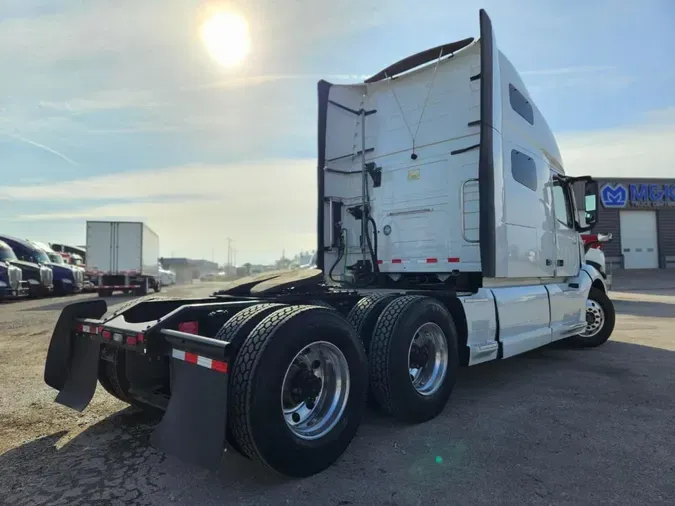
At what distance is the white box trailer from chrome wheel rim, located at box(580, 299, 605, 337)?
20033mm

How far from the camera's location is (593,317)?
7.76 meters

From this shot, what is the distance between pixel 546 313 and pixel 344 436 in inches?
154

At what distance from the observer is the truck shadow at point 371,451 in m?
2.84

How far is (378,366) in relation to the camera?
3826 mm

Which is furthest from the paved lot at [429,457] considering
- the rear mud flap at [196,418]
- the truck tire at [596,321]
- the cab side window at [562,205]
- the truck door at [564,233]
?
the cab side window at [562,205]

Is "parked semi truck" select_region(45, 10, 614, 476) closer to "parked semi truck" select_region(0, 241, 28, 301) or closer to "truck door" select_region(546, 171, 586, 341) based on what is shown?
"truck door" select_region(546, 171, 586, 341)

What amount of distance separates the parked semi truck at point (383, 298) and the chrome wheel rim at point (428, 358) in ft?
0.05

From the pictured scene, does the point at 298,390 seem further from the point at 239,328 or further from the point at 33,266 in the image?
the point at 33,266

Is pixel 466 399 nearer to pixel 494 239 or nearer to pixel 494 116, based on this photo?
pixel 494 239

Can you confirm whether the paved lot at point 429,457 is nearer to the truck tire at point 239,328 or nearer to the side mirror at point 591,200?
the truck tire at point 239,328

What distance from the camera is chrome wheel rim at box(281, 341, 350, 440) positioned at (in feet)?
10.4

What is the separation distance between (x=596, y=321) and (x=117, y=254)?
67.0 feet

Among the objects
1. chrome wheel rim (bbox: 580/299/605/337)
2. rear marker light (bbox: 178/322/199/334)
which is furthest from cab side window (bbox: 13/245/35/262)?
chrome wheel rim (bbox: 580/299/605/337)

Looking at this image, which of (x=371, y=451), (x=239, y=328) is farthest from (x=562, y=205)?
(x=239, y=328)
